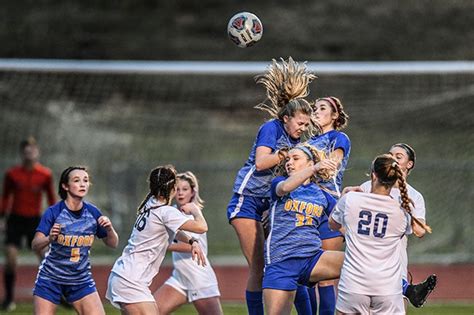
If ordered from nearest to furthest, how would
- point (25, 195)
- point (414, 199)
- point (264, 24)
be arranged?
point (414, 199) → point (25, 195) → point (264, 24)

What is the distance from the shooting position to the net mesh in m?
19.8

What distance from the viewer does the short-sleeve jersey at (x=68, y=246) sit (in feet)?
28.2

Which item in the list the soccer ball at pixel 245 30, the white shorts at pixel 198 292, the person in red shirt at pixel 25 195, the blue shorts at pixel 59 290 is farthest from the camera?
the person in red shirt at pixel 25 195

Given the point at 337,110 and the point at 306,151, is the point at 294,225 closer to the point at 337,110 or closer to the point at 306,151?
the point at 306,151

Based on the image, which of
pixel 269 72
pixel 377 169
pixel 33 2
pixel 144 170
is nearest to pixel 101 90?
pixel 144 170

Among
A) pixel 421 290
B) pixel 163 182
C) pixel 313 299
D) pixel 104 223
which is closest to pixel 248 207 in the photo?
pixel 163 182

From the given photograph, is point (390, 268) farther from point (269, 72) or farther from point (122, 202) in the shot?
point (122, 202)

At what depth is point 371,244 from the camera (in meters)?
7.38

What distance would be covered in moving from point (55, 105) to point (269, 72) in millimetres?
13227

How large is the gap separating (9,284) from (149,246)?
17.5 feet

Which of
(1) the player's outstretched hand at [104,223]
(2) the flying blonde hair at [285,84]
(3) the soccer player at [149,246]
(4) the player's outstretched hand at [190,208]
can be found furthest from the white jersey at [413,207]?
(1) the player's outstretched hand at [104,223]

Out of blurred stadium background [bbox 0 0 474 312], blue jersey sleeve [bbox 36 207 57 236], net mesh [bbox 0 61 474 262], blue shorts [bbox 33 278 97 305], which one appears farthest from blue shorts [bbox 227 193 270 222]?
net mesh [bbox 0 61 474 262]

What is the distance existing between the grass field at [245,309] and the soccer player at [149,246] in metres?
3.94

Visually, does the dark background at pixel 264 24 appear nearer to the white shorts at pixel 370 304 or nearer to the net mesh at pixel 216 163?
the net mesh at pixel 216 163
